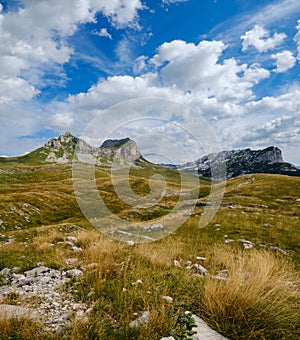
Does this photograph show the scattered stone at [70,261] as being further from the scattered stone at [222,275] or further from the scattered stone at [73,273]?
the scattered stone at [222,275]

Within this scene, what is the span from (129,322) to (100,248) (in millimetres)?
4318

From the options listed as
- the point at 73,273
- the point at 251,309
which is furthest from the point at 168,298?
the point at 73,273

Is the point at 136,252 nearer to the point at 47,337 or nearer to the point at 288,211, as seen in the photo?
the point at 47,337

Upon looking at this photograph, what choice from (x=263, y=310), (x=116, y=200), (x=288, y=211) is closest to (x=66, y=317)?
(x=263, y=310)

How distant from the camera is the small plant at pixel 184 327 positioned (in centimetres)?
386

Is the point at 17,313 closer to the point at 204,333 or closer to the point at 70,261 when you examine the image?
the point at 204,333

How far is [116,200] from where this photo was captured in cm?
7344

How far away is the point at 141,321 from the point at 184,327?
2.43 feet

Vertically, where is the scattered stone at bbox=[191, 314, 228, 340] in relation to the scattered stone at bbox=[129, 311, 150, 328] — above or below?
below

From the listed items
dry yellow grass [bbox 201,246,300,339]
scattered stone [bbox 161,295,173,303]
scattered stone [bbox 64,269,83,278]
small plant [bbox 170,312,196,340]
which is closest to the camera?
small plant [bbox 170,312,196,340]

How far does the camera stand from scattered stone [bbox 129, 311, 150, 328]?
405 cm

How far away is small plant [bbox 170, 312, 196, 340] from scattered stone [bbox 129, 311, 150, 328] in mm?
490

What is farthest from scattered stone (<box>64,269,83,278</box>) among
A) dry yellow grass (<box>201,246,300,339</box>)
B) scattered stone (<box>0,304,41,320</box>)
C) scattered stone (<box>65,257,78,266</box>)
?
dry yellow grass (<box>201,246,300,339</box>)

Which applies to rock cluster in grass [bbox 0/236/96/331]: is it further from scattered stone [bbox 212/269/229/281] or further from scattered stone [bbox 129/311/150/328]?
scattered stone [bbox 212/269/229/281]
